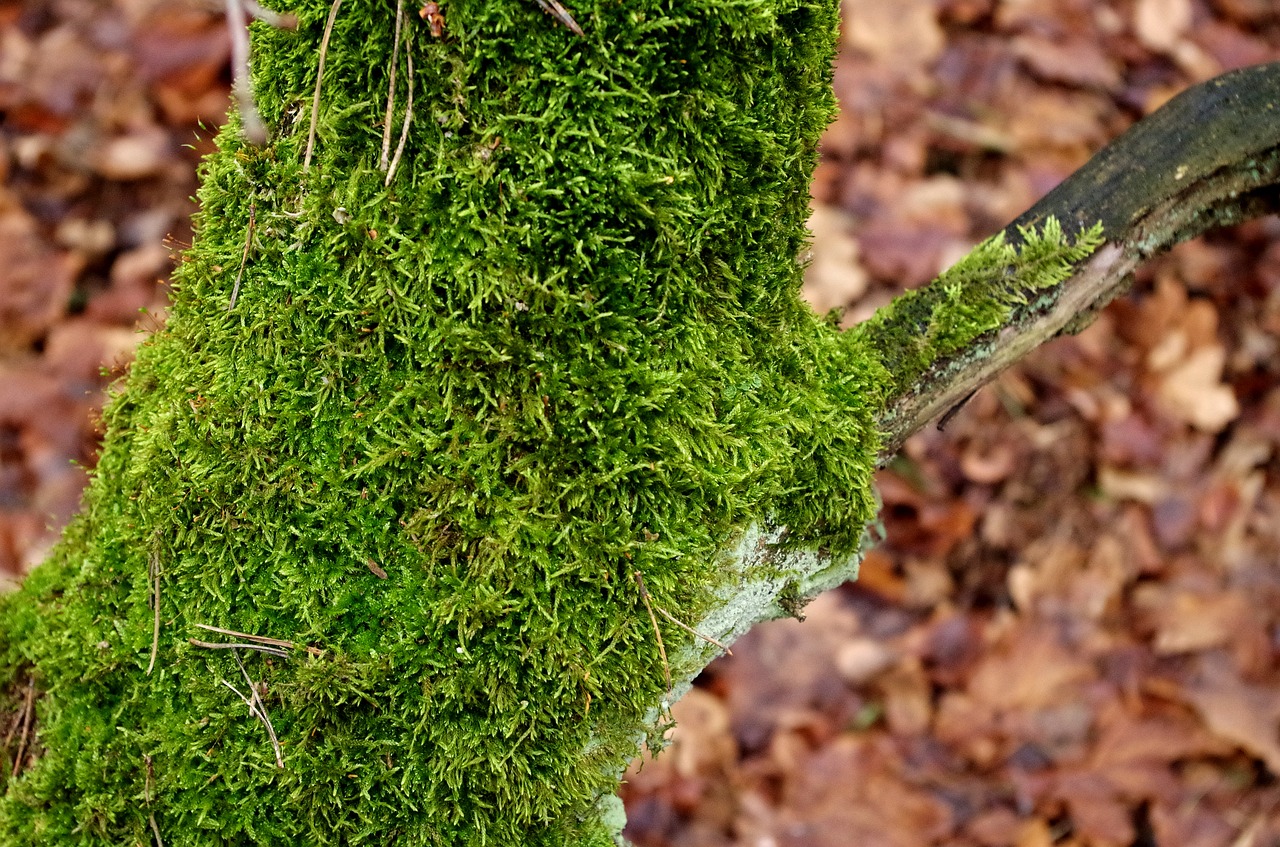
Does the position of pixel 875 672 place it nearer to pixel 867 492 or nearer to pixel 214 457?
pixel 867 492

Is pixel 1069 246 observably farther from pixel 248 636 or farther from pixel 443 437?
pixel 248 636

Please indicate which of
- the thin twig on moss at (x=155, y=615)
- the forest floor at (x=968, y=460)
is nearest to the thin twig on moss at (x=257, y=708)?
the thin twig on moss at (x=155, y=615)

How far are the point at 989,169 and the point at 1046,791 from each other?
8.85 feet

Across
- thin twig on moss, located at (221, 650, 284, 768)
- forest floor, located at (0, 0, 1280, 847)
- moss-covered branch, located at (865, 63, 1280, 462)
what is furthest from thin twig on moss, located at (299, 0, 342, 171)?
forest floor, located at (0, 0, 1280, 847)

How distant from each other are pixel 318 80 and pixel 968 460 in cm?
313

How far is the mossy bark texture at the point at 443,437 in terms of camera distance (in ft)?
3.87

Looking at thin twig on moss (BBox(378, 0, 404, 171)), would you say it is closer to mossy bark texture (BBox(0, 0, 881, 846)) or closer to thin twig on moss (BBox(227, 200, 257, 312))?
mossy bark texture (BBox(0, 0, 881, 846))

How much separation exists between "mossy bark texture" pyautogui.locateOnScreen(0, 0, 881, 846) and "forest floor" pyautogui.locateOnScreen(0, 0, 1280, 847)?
211 cm

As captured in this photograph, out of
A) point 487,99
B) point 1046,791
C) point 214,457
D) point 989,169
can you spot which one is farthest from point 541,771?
point 989,169

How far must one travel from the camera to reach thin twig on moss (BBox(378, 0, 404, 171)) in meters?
1.16

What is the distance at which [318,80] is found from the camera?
3.91 feet

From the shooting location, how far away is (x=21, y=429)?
3.48 metres

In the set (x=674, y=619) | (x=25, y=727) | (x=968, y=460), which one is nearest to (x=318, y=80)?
(x=674, y=619)

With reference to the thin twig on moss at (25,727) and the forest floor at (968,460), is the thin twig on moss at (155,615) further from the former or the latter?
the forest floor at (968,460)
